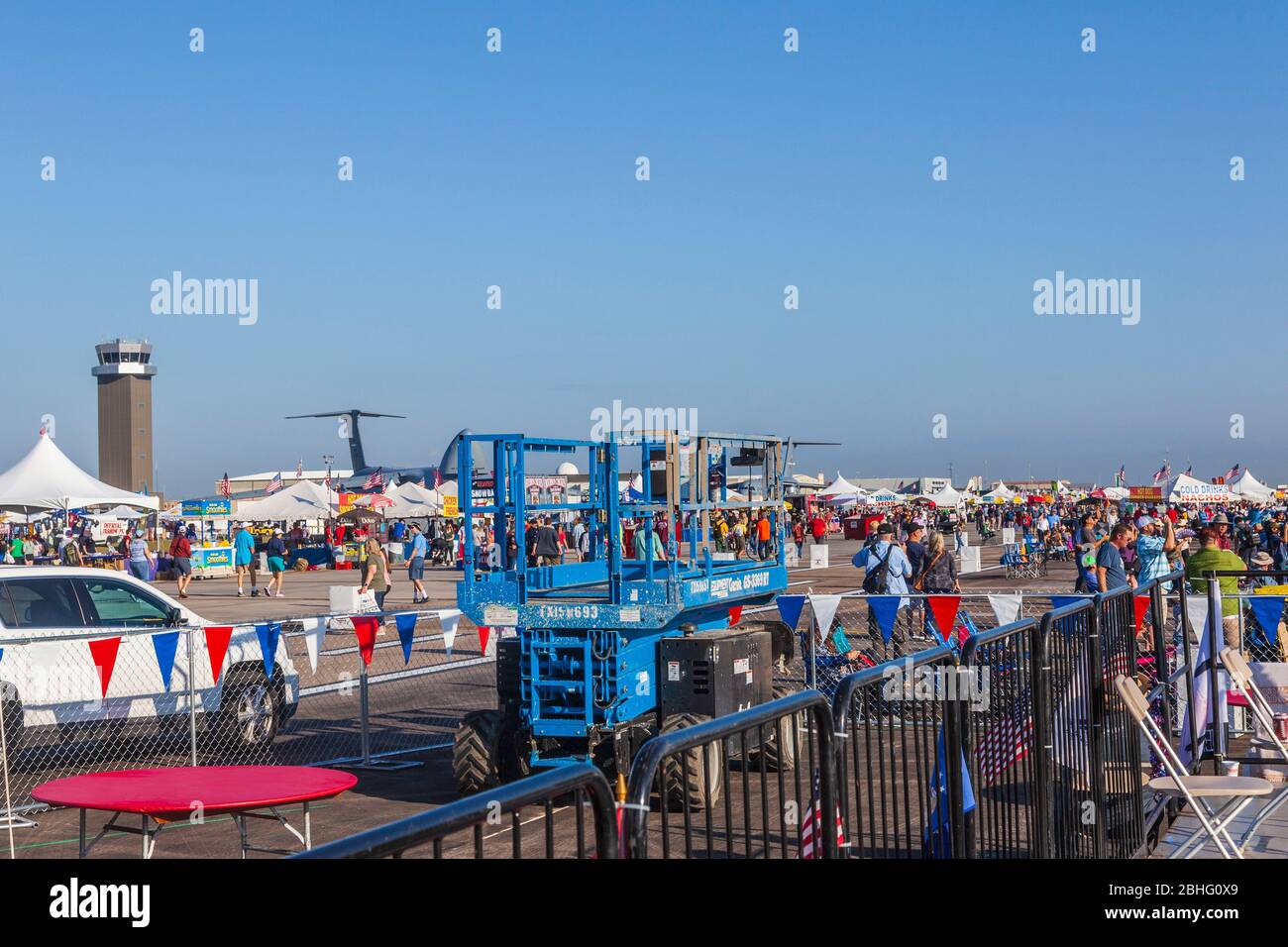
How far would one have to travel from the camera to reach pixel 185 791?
6293 mm

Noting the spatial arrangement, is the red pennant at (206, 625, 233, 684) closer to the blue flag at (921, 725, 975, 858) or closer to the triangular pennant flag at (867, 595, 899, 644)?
the triangular pennant flag at (867, 595, 899, 644)

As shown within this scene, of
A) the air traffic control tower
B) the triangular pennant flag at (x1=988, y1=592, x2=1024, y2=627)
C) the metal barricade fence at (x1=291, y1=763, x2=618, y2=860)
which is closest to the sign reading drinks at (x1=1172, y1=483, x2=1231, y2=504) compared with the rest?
the triangular pennant flag at (x1=988, y1=592, x2=1024, y2=627)

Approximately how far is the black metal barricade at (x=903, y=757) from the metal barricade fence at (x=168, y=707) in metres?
6.82

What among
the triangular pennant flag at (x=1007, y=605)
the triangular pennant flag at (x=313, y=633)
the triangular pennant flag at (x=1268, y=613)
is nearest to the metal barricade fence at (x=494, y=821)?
the triangular pennant flag at (x=313, y=633)

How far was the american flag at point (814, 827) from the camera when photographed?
13.7 ft

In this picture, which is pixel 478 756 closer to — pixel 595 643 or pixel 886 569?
pixel 595 643

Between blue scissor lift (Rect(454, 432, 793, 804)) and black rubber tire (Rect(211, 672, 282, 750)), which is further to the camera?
black rubber tire (Rect(211, 672, 282, 750))

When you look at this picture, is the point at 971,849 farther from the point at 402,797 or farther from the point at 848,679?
the point at 402,797

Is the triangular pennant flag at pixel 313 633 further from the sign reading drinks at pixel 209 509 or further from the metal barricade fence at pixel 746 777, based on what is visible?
the sign reading drinks at pixel 209 509

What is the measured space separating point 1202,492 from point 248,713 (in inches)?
1807

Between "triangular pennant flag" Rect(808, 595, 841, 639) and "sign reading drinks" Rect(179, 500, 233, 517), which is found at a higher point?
"sign reading drinks" Rect(179, 500, 233, 517)

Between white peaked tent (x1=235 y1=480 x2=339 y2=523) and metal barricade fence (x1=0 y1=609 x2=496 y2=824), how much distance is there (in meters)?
33.5

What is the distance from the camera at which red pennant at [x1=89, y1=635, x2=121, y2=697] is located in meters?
10.7

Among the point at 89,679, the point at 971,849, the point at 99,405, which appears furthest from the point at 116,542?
the point at 99,405
